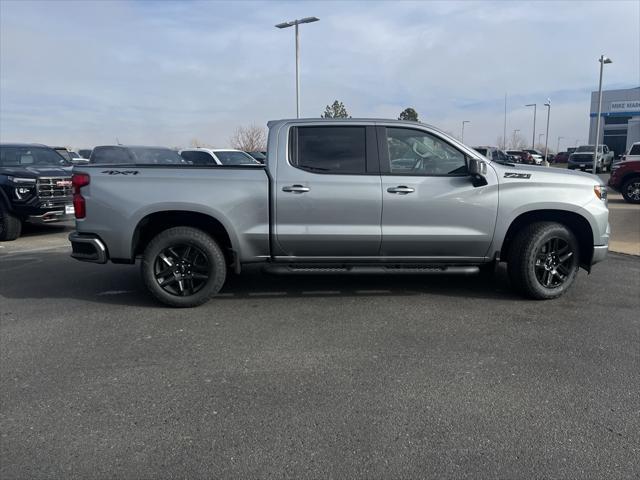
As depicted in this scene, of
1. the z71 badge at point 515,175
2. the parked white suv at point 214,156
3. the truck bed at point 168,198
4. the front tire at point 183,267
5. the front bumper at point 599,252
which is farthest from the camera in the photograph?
the parked white suv at point 214,156

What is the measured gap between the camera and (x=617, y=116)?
51.8 metres

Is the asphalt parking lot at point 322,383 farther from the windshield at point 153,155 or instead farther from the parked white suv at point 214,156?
the parked white suv at point 214,156

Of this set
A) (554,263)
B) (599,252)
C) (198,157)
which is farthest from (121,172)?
(198,157)

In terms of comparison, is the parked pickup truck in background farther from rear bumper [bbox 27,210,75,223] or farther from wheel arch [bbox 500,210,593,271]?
rear bumper [bbox 27,210,75,223]

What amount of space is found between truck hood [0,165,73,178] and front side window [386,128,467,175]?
7509 millimetres

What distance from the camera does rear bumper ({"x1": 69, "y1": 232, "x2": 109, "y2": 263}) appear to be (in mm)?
5242

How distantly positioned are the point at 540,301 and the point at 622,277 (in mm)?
1964

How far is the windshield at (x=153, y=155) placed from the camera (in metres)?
13.1

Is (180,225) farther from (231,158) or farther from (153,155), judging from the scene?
(231,158)

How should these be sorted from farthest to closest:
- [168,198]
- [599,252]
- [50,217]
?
[50,217]
[599,252]
[168,198]

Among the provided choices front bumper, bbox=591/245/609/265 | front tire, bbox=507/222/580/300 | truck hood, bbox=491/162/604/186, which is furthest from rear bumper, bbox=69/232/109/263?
front bumper, bbox=591/245/609/265

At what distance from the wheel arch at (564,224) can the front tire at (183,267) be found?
9.97ft

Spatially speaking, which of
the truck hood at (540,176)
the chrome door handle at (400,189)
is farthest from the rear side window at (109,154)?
the truck hood at (540,176)

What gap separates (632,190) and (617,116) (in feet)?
142
